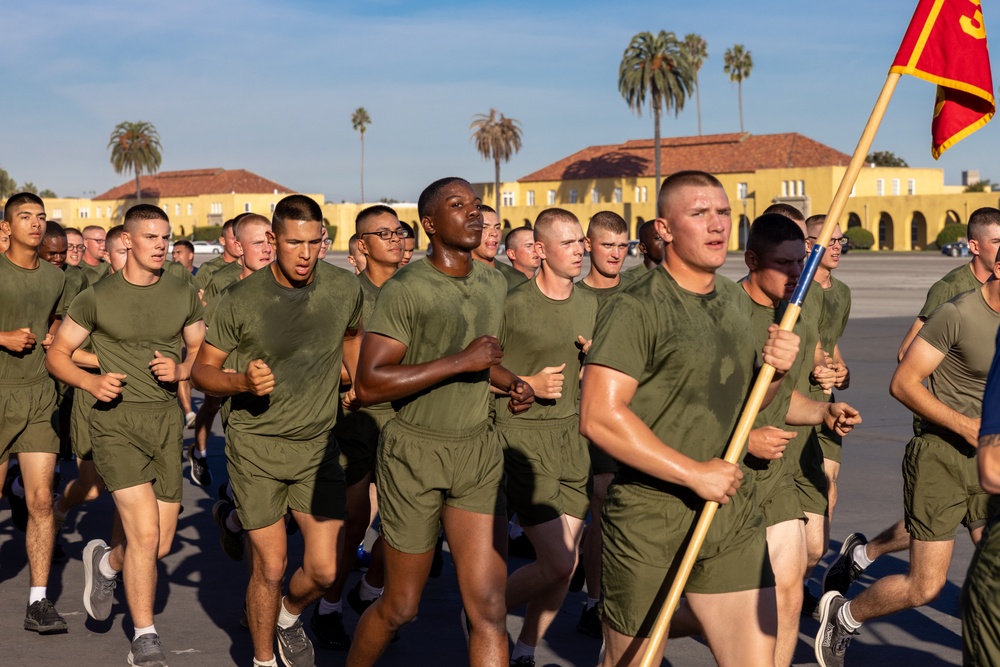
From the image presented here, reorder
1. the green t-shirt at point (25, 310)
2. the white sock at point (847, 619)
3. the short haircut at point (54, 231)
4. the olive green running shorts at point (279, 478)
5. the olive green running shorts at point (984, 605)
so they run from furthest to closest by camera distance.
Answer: the short haircut at point (54, 231)
the green t-shirt at point (25, 310)
the white sock at point (847, 619)
the olive green running shorts at point (279, 478)
the olive green running shorts at point (984, 605)

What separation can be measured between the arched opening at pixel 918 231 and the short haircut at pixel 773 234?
283 feet

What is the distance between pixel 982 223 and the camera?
23.4 ft

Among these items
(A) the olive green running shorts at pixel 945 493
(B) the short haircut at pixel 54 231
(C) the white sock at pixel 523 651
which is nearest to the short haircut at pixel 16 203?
(B) the short haircut at pixel 54 231

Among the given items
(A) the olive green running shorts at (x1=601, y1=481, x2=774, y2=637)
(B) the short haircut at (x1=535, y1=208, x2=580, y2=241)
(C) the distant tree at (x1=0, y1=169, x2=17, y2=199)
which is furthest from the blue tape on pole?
(C) the distant tree at (x1=0, y1=169, x2=17, y2=199)

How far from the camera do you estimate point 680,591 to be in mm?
4066

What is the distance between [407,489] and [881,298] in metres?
32.5

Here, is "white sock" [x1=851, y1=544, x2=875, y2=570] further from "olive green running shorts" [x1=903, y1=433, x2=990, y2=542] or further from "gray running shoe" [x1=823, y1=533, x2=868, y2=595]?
"olive green running shorts" [x1=903, y1=433, x2=990, y2=542]

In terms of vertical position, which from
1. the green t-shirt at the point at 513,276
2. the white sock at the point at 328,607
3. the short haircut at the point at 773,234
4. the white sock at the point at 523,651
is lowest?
the white sock at the point at 523,651

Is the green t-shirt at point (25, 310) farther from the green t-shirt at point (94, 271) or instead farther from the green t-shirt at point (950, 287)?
the green t-shirt at point (950, 287)

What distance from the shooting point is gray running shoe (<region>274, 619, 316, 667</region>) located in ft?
19.7

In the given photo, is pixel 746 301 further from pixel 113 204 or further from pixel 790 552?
pixel 113 204

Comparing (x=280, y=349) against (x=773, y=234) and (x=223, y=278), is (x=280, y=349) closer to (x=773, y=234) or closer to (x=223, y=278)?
(x=773, y=234)

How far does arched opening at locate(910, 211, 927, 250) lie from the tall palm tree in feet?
58.2

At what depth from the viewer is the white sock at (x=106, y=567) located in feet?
22.4
